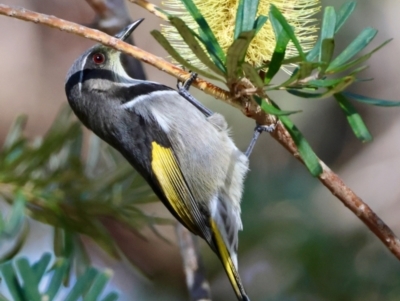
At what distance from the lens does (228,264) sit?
78 cm

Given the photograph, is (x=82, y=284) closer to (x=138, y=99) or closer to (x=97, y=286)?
(x=97, y=286)

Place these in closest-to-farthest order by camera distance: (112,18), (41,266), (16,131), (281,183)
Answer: (41,266) < (16,131) < (112,18) < (281,183)

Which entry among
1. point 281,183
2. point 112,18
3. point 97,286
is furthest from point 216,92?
point 281,183

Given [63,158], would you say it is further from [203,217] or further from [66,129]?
[203,217]

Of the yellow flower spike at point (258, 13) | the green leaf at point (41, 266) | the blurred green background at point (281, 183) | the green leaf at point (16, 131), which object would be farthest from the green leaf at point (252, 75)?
the blurred green background at point (281, 183)

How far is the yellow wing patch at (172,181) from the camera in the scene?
798 millimetres

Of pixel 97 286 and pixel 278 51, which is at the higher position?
pixel 278 51

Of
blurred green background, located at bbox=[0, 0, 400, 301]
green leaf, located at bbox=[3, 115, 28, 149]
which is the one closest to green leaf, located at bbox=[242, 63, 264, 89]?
green leaf, located at bbox=[3, 115, 28, 149]

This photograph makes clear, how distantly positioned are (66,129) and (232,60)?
1.22 feet

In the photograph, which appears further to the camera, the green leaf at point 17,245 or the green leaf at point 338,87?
A: the green leaf at point 17,245

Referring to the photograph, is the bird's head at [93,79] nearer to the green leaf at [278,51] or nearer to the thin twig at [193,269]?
the thin twig at [193,269]

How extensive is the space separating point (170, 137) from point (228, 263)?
21 centimetres

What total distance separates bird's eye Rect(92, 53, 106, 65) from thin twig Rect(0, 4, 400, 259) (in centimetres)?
36

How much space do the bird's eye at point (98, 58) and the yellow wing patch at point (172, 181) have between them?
0.16m
